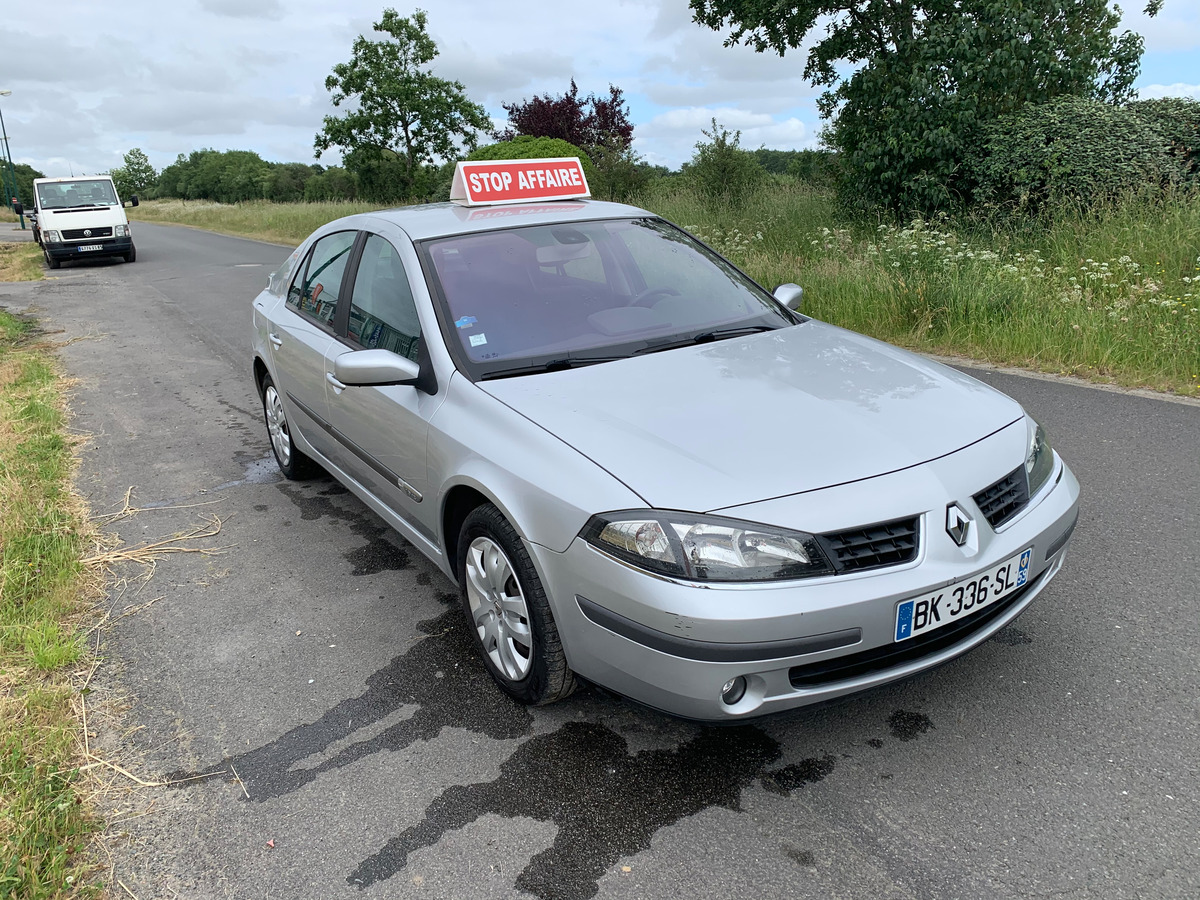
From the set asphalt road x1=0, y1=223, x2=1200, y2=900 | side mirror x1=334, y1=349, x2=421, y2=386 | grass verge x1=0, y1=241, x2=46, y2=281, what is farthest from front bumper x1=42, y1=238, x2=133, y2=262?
side mirror x1=334, y1=349, x2=421, y2=386

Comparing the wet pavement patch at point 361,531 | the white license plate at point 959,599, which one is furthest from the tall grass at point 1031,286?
the wet pavement patch at point 361,531

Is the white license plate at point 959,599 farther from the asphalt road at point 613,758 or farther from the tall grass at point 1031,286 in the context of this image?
the tall grass at point 1031,286

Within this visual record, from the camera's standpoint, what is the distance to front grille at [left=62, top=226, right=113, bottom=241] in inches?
810

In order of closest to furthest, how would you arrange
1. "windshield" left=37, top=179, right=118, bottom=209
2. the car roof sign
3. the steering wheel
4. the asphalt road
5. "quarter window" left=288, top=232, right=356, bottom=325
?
the asphalt road < the steering wheel < "quarter window" left=288, top=232, right=356, bottom=325 < the car roof sign < "windshield" left=37, top=179, right=118, bottom=209

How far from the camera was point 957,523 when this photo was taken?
2467mm

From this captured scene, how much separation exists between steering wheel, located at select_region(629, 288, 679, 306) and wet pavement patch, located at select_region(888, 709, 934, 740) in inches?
73.7

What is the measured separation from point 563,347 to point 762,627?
58.3 inches

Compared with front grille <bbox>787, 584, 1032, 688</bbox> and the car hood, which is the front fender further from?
→ front grille <bbox>787, 584, 1032, 688</bbox>

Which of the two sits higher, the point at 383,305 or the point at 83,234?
the point at 383,305

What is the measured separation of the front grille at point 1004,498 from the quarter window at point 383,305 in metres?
2.07

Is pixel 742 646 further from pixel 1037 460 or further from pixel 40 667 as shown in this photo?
pixel 40 667

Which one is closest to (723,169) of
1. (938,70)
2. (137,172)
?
(938,70)

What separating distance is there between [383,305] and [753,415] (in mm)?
1814

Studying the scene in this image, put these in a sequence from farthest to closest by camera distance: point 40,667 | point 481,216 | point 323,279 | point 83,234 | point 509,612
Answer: point 83,234
point 323,279
point 481,216
point 40,667
point 509,612
